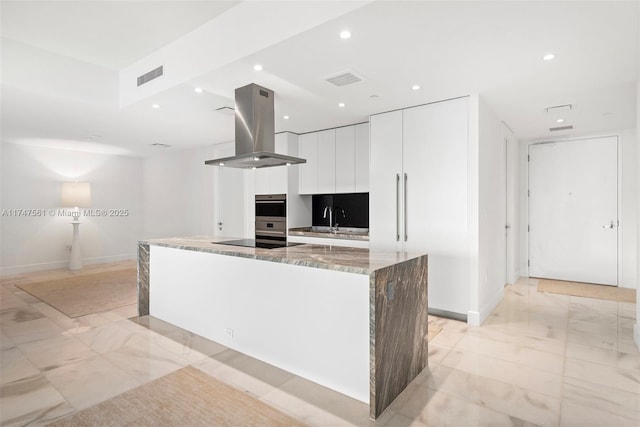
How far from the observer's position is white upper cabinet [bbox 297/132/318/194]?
531 centimetres

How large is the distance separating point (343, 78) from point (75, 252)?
6788 mm

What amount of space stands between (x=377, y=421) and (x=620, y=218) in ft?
17.8

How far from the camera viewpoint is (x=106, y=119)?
4.70 metres


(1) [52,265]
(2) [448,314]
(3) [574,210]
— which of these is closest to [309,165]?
(2) [448,314]

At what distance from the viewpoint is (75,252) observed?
6914mm

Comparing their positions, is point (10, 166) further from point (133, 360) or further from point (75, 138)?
point (133, 360)

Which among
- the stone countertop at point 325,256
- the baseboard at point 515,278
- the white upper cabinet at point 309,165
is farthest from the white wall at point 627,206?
the stone countertop at point 325,256

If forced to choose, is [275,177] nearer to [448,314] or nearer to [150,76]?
[150,76]

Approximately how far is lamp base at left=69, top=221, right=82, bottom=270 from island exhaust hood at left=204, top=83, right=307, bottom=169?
5.17 m

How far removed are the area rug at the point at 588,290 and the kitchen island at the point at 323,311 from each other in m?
3.61

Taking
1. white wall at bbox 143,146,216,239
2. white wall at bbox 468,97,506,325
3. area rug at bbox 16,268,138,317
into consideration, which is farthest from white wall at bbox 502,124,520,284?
area rug at bbox 16,268,138,317

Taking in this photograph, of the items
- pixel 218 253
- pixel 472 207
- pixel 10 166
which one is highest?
pixel 10 166

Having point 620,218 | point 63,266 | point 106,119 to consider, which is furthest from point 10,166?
point 620,218

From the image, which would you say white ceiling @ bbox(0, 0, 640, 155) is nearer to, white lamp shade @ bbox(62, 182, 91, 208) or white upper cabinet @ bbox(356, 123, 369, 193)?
white upper cabinet @ bbox(356, 123, 369, 193)
